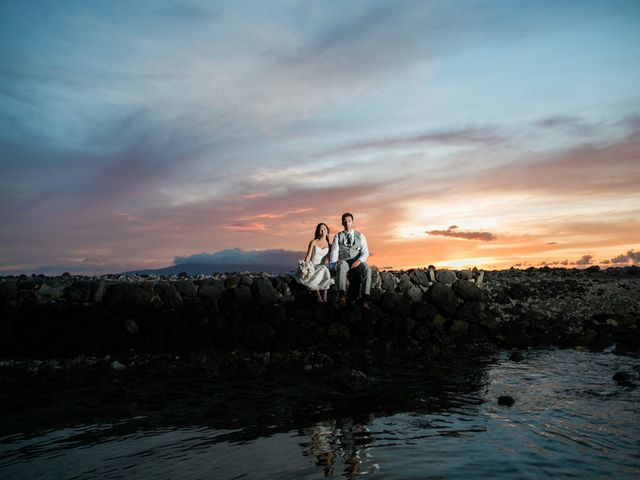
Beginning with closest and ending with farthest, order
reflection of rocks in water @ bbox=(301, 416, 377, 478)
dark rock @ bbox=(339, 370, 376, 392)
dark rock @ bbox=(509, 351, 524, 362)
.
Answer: reflection of rocks in water @ bbox=(301, 416, 377, 478) < dark rock @ bbox=(339, 370, 376, 392) < dark rock @ bbox=(509, 351, 524, 362)

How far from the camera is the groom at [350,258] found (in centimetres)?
1477

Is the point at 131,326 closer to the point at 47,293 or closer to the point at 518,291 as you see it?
the point at 47,293

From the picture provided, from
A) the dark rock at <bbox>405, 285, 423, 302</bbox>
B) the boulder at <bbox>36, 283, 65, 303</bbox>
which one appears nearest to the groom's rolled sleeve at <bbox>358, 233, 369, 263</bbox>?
the dark rock at <bbox>405, 285, 423, 302</bbox>

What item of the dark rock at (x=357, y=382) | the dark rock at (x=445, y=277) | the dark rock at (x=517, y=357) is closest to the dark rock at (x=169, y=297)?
the dark rock at (x=357, y=382)

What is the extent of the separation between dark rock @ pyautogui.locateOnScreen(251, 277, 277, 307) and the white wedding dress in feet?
3.15

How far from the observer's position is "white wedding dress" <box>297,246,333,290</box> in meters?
14.6

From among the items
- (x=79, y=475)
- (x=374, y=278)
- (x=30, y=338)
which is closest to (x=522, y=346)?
(x=374, y=278)

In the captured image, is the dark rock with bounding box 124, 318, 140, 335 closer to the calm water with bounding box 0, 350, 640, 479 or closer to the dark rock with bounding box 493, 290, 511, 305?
the calm water with bounding box 0, 350, 640, 479

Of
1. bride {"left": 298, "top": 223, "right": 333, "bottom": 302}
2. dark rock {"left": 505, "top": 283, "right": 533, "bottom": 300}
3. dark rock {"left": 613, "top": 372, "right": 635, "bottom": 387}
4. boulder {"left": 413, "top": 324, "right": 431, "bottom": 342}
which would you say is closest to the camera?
dark rock {"left": 613, "top": 372, "right": 635, "bottom": 387}

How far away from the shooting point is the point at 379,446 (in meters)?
6.32

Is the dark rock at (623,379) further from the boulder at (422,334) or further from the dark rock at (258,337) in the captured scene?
the dark rock at (258,337)

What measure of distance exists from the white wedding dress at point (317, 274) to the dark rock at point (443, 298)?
3.37 meters

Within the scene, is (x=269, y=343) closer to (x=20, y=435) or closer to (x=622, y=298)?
(x=20, y=435)

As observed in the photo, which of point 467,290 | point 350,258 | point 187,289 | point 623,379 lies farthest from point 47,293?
point 623,379
